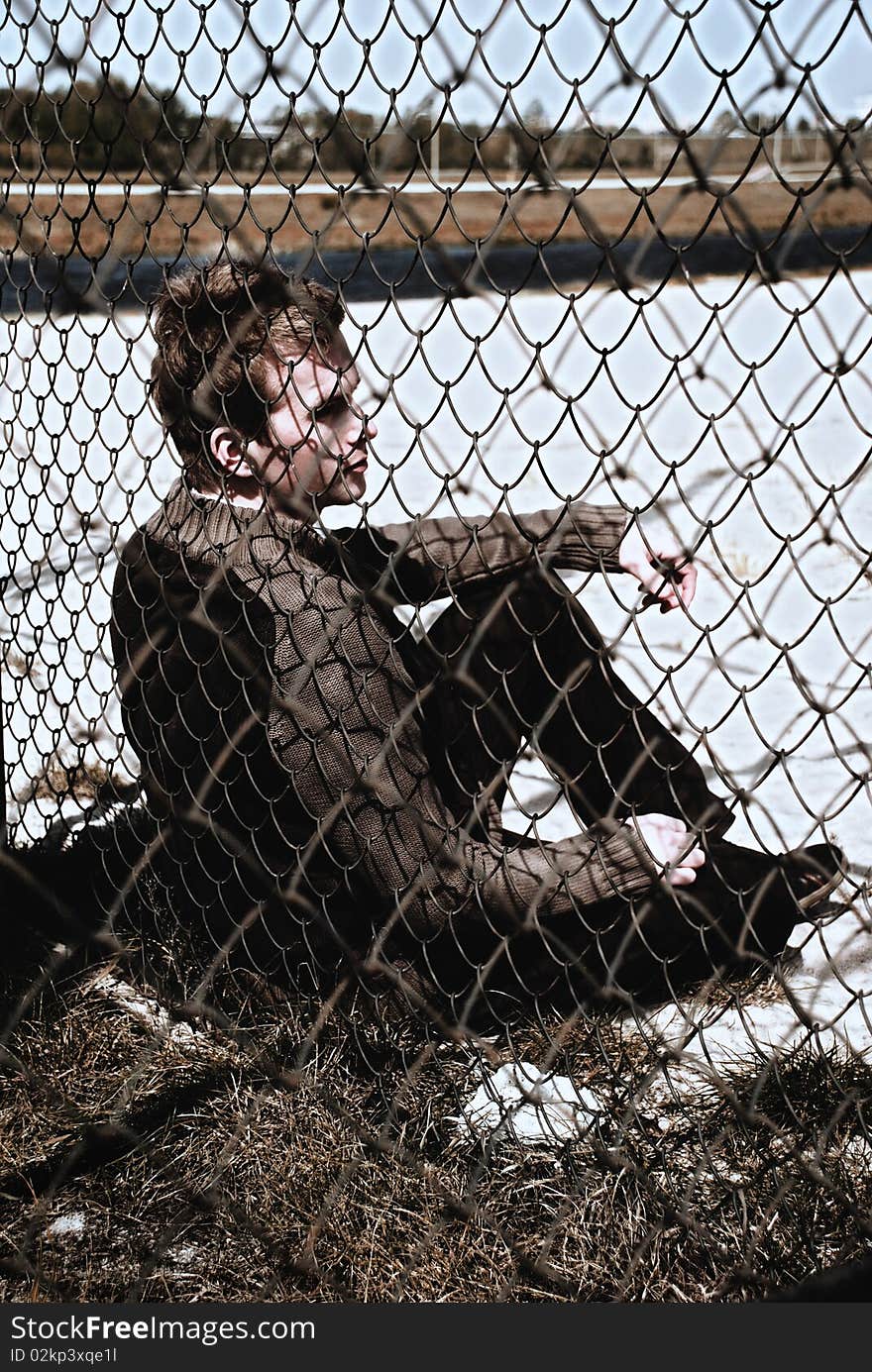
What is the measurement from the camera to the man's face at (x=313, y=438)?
1.85m

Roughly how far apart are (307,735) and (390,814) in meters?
0.17

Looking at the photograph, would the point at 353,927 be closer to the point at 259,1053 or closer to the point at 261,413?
the point at 259,1053

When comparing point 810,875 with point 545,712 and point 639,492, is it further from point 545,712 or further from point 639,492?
point 639,492

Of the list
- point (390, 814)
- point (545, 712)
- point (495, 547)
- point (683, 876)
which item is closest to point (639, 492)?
point (495, 547)

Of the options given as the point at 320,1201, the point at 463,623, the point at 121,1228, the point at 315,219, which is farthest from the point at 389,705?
the point at 315,219

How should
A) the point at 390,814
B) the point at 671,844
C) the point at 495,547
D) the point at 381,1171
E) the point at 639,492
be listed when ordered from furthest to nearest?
the point at 639,492 → the point at 495,547 → the point at 671,844 → the point at 390,814 → the point at 381,1171

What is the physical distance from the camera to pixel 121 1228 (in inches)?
70.0

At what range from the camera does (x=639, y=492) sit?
545 centimetres

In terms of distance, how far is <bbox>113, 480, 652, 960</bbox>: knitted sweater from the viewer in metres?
1.89

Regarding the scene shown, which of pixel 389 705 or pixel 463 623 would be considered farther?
pixel 463 623

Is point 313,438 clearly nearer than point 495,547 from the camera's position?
Yes

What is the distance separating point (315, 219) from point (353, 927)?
459 inches

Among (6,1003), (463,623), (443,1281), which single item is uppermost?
(463,623)

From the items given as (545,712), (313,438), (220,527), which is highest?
(313,438)
